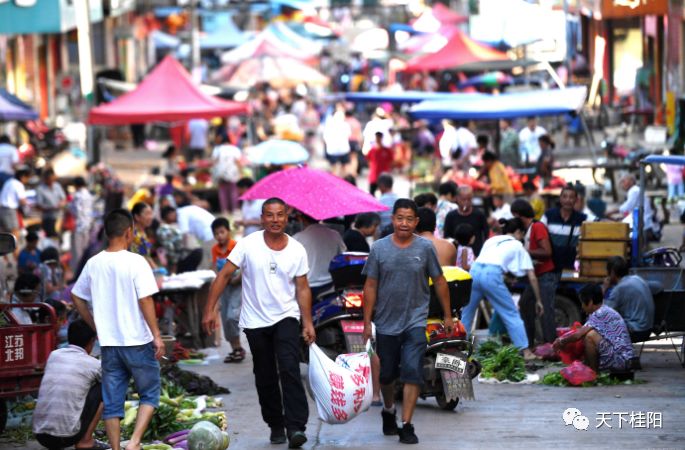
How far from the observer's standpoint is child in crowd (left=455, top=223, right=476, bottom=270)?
45.6 ft

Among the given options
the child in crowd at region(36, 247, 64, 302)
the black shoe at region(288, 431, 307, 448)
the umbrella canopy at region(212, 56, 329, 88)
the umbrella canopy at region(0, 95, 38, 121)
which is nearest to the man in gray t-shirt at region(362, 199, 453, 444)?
the black shoe at region(288, 431, 307, 448)

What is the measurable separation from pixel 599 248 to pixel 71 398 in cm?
686

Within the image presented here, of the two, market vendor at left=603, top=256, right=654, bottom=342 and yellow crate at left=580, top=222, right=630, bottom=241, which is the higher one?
yellow crate at left=580, top=222, right=630, bottom=241

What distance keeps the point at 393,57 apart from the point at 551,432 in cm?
3617

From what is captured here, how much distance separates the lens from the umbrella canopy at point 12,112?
79.7ft

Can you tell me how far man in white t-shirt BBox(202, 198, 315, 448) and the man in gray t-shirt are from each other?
0.52 meters

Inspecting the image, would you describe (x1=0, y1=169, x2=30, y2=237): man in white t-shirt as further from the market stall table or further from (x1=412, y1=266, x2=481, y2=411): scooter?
(x1=412, y1=266, x2=481, y2=411): scooter

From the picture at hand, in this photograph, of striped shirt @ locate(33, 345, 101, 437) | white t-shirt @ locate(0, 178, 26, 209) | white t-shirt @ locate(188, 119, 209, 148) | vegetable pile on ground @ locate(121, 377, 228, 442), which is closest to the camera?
striped shirt @ locate(33, 345, 101, 437)

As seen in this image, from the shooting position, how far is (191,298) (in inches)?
584

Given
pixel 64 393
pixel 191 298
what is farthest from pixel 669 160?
pixel 64 393

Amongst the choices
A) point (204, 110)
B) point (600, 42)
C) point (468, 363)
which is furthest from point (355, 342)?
point (600, 42)

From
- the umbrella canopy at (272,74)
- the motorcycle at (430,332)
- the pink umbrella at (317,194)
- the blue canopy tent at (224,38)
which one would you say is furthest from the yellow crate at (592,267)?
the blue canopy tent at (224,38)

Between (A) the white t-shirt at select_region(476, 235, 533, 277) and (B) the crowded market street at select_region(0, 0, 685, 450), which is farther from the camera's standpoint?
(A) the white t-shirt at select_region(476, 235, 533, 277)

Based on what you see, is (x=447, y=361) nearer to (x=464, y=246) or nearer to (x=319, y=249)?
(x=319, y=249)
